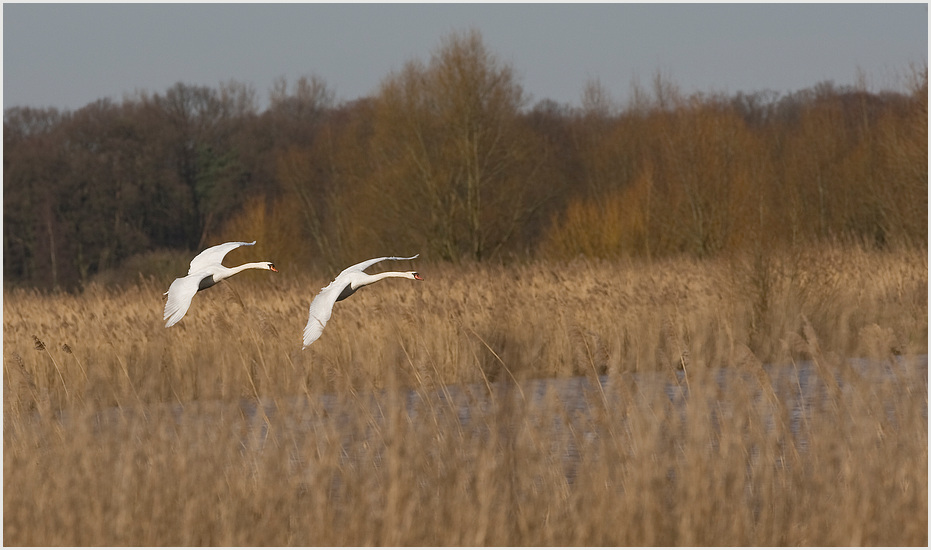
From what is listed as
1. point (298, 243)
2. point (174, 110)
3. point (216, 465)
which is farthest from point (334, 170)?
point (216, 465)

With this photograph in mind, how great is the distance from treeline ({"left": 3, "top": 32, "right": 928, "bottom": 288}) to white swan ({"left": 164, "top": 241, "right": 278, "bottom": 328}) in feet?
20.1

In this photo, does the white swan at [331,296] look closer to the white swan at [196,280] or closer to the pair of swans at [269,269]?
the pair of swans at [269,269]

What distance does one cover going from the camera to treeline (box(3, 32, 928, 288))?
→ 20219 millimetres

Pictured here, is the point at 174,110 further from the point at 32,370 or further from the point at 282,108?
the point at 32,370

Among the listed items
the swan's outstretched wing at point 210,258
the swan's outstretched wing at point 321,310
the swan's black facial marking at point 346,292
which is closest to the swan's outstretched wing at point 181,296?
the swan's outstretched wing at point 210,258

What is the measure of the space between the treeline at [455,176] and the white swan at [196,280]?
6114 millimetres

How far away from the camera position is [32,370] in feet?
28.1

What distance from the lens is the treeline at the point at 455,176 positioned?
20.2 metres

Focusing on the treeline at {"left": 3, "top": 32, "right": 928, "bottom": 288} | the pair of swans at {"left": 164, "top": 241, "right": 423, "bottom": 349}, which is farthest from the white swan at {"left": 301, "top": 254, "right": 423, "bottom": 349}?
the treeline at {"left": 3, "top": 32, "right": 928, "bottom": 288}

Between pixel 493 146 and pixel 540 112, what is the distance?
20.9 m

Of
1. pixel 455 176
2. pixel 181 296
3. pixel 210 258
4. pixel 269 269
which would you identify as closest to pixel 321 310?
pixel 269 269

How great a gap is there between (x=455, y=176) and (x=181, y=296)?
1899 cm

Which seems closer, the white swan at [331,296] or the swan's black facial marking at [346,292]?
the white swan at [331,296]

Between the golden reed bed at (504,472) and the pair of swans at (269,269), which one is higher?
the pair of swans at (269,269)
